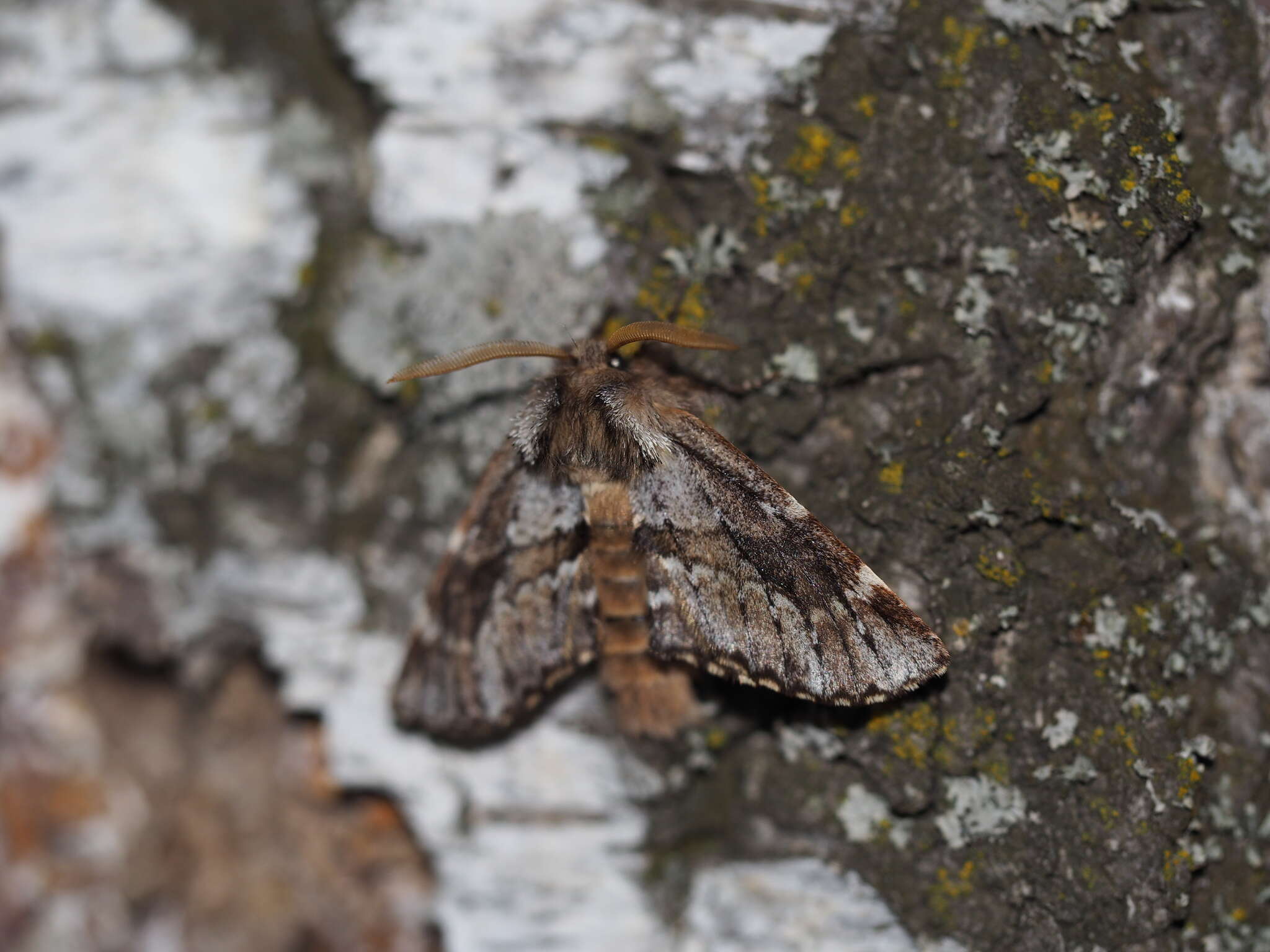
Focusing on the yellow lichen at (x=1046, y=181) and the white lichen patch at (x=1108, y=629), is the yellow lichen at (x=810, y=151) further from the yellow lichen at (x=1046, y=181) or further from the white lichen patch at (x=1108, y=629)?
the white lichen patch at (x=1108, y=629)

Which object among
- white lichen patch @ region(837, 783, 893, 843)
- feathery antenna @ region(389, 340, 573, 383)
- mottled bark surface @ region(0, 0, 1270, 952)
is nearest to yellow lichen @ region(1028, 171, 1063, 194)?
mottled bark surface @ region(0, 0, 1270, 952)

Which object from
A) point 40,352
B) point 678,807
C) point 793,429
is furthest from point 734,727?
point 40,352

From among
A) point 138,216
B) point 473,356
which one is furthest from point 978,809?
point 138,216

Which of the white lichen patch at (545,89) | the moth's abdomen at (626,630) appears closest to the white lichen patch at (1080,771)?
the moth's abdomen at (626,630)

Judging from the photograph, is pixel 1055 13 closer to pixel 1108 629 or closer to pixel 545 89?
pixel 545 89

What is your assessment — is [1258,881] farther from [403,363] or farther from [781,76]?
[403,363]

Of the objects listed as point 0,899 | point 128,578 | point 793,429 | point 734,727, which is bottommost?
point 0,899
